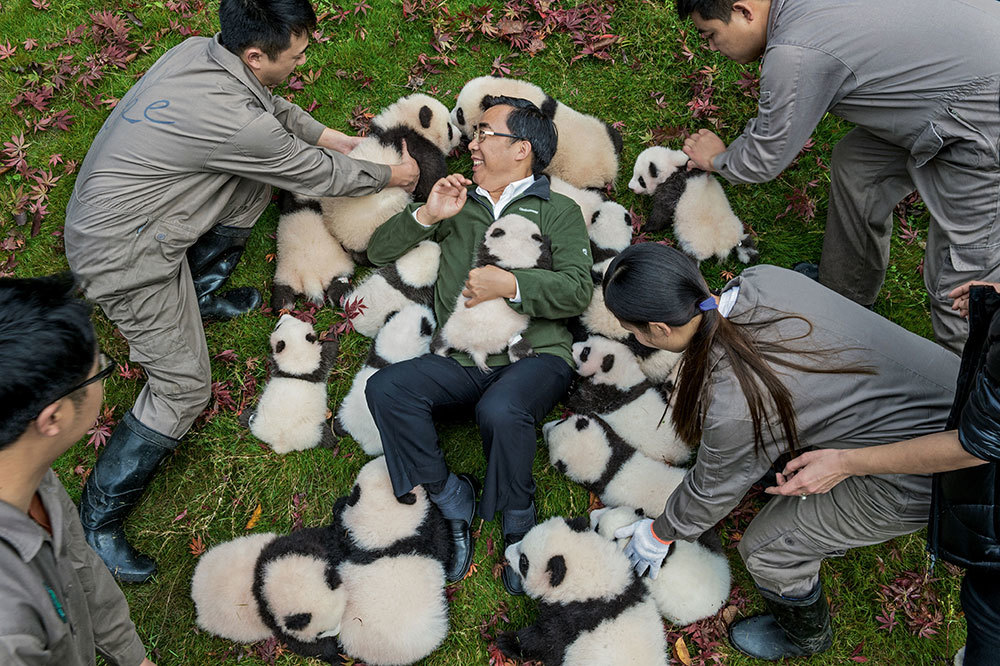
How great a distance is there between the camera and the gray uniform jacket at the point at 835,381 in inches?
124

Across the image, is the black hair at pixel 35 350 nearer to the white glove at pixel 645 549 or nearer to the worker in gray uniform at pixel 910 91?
the white glove at pixel 645 549

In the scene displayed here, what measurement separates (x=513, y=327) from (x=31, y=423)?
8.79ft

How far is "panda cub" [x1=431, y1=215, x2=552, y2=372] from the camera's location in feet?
14.5

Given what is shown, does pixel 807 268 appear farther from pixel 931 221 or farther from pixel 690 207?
pixel 931 221

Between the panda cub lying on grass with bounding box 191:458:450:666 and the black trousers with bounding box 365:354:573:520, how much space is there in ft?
0.86

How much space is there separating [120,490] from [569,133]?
12.7ft

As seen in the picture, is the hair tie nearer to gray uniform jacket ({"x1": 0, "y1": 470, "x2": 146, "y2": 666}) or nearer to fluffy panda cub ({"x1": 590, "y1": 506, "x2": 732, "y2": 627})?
fluffy panda cub ({"x1": 590, "y1": 506, "x2": 732, "y2": 627})

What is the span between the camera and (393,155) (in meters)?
5.08

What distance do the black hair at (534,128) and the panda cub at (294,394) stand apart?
6.43 ft

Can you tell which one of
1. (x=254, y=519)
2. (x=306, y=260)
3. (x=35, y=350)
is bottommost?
(x=254, y=519)

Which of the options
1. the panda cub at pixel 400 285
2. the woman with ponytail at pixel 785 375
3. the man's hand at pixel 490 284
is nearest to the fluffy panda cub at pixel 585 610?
the woman with ponytail at pixel 785 375

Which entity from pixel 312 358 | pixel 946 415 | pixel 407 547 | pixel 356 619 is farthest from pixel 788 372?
pixel 312 358

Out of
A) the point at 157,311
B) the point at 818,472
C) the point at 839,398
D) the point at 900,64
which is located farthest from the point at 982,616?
the point at 157,311

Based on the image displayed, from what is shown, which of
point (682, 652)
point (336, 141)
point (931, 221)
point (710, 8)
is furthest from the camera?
point (336, 141)
